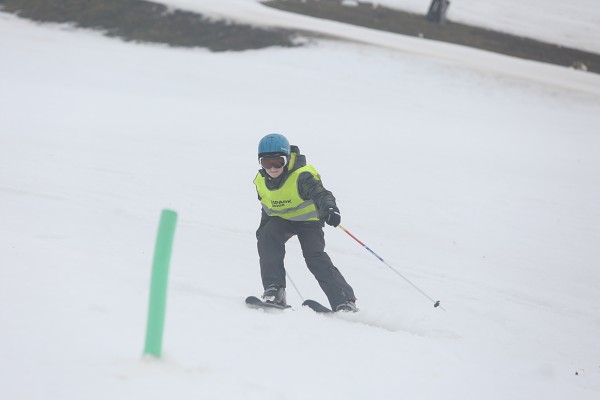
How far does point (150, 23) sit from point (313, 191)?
21347mm

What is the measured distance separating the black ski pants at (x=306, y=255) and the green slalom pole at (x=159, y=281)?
7.87ft

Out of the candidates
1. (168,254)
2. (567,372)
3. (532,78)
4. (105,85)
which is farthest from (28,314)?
(532,78)

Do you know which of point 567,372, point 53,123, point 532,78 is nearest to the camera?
point 567,372

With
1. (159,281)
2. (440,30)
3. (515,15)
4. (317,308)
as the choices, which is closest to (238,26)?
Answer: (440,30)

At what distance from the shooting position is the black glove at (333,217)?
5.97 meters

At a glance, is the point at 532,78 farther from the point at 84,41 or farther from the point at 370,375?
the point at 370,375

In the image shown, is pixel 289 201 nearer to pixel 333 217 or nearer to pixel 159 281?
pixel 333 217

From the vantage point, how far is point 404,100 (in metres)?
18.6

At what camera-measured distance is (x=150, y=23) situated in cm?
2591

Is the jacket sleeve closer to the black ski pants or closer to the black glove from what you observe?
the black glove

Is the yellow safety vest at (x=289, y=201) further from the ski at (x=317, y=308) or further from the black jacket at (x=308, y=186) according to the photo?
the ski at (x=317, y=308)

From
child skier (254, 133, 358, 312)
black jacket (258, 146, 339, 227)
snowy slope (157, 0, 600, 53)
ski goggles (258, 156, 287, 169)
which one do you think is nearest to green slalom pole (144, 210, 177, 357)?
child skier (254, 133, 358, 312)

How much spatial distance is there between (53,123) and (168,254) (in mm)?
11391

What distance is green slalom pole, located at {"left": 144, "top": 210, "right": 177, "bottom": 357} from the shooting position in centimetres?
367
